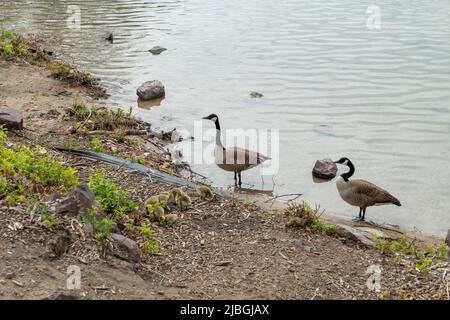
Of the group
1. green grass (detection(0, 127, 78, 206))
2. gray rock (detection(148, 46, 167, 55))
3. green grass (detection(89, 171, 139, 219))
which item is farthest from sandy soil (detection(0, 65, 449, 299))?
gray rock (detection(148, 46, 167, 55))

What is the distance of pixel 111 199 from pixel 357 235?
11.0 ft

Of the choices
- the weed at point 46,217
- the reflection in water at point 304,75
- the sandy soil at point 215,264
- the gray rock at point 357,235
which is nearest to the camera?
the sandy soil at point 215,264

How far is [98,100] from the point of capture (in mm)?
14211

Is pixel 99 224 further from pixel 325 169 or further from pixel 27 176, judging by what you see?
pixel 325 169

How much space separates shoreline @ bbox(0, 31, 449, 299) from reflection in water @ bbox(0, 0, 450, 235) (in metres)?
2.55

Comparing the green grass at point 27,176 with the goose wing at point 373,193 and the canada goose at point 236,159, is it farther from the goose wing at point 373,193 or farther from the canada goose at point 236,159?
the goose wing at point 373,193

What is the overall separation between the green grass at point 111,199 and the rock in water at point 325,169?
14.4ft

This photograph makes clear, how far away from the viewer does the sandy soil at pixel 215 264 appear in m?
5.35

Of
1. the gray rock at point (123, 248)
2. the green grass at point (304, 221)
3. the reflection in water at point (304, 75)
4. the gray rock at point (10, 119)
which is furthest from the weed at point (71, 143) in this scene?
the green grass at point (304, 221)

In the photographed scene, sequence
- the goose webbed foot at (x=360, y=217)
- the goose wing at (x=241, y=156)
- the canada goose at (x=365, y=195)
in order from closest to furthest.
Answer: the canada goose at (x=365, y=195), the goose webbed foot at (x=360, y=217), the goose wing at (x=241, y=156)

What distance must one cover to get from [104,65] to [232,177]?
29.8 ft

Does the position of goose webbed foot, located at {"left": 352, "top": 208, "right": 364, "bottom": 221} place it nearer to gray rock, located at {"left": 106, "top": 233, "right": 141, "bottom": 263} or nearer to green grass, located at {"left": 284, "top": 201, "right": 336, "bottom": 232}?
green grass, located at {"left": 284, "top": 201, "right": 336, "bottom": 232}
